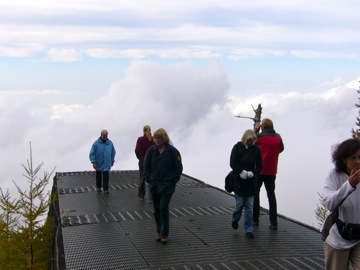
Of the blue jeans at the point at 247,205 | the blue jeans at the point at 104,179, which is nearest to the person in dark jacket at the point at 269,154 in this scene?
the blue jeans at the point at 247,205

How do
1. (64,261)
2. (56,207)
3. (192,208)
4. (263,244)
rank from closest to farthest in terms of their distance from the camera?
(64,261) < (263,244) < (192,208) < (56,207)

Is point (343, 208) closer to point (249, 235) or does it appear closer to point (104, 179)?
point (249, 235)

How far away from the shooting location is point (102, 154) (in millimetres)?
15141

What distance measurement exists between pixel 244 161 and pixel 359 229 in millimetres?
4586

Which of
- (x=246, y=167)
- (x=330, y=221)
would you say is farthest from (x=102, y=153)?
(x=330, y=221)

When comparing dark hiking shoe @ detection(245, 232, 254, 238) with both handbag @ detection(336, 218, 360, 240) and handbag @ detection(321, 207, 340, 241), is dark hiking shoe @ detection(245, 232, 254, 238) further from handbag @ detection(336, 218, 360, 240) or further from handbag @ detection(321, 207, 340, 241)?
handbag @ detection(336, 218, 360, 240)

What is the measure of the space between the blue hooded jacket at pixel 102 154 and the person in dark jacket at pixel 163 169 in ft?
19.8

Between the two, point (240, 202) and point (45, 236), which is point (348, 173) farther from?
point (45, 236)

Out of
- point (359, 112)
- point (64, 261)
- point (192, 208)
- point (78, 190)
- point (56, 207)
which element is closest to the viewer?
point (64, 261)

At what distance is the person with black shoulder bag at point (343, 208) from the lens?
4.66m

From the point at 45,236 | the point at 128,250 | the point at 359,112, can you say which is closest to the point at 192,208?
the point at 45,236

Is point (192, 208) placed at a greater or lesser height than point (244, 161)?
lesser

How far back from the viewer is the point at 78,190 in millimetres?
16703

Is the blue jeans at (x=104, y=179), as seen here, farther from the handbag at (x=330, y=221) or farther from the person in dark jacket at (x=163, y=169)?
the handbag at (x=330, y=221)
